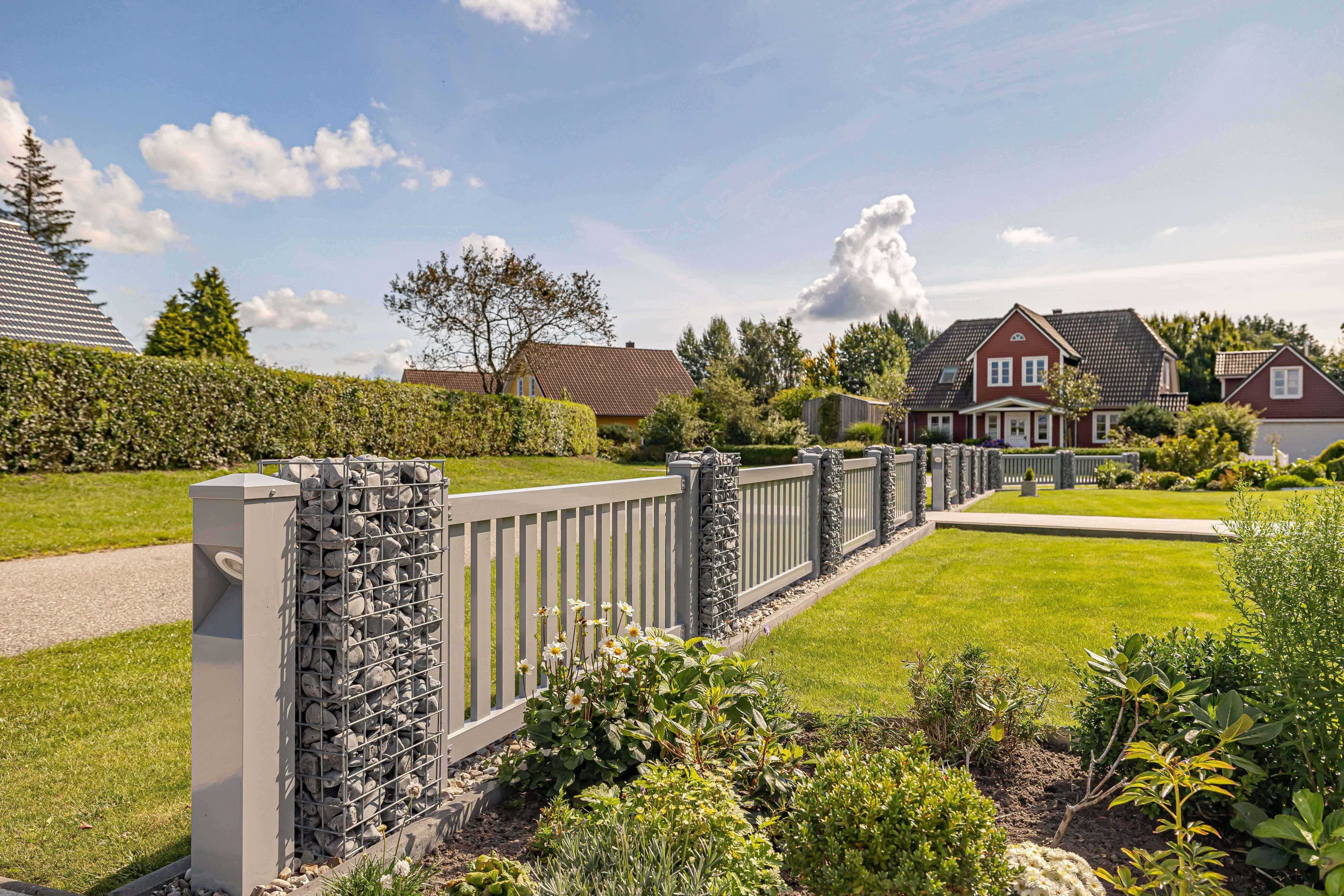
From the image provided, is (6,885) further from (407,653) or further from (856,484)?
(856,484)

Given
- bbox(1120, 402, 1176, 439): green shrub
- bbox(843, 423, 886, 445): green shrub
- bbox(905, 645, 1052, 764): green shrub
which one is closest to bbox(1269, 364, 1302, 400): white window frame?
bbox(1120, 402, 1176, 439): green shrub

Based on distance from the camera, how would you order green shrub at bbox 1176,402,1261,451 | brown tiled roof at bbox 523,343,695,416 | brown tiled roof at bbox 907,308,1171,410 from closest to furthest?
green shrub at bbox 1176,402,1261,451 < brown tiled roof at bbox 907,308,1171,410 < brown tiled roof at bbox 523,343,695,416

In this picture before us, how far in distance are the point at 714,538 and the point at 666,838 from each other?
3.04 meters

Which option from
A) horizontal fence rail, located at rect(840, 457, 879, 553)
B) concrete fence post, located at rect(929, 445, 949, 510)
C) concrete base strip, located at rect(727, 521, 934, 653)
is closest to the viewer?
concrete base strip, located at rect(727, 521, 934, 653)

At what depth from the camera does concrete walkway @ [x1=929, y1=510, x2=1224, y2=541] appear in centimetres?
1041

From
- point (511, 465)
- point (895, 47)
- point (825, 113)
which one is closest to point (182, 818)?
point (895, 47)

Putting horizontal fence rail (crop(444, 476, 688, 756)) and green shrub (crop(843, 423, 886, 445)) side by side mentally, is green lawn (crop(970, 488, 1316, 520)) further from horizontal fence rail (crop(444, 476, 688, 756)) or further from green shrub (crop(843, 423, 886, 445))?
green shrub (crop(843, 423, 886, 445))

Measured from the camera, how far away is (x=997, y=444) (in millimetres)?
33250

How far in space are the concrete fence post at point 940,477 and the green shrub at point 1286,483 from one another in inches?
404

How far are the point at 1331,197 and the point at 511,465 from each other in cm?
1705

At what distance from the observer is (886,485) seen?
9594 millimetres

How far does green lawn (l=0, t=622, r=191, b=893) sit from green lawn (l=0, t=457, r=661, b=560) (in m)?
4.14

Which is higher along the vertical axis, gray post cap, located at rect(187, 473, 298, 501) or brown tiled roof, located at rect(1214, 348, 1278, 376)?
brown tiled roof, located at rect(1214, 348, 1278, 376)

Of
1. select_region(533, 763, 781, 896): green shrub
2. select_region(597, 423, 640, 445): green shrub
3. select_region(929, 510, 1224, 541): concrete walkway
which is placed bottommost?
select_region(929, 510, 1224, 541): concrete walkway
